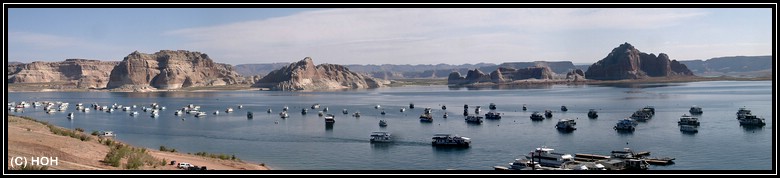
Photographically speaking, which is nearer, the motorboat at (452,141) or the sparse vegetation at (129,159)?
the sparse vegetation at (129,159)

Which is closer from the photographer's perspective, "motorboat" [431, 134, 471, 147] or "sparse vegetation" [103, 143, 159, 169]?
"sparse vegetation" [103, 143, 159, 169]

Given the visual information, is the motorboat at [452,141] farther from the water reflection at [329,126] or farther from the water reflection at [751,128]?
the water reflection at [751,128]

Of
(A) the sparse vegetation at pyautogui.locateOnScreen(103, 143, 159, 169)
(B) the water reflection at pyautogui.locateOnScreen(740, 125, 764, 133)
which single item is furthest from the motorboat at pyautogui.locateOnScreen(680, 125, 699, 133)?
(A) the sparse vegetation at pyautogui.locateOnScreen(103, 143, 159, 169)

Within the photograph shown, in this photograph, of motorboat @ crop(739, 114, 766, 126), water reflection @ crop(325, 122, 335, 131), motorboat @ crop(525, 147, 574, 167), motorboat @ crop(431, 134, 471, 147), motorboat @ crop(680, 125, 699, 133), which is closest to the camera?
motorboat @ crop(525, 147, 574, 167)

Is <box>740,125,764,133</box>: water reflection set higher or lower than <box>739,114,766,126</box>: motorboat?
lower

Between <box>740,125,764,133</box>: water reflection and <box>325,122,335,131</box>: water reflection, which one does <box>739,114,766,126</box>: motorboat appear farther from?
<box>325,122,335,131</box>: water reflection

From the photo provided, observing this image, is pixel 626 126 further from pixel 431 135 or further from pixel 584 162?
pixel 584 162

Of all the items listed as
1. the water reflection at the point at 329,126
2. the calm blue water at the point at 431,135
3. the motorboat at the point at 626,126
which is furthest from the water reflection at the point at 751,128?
the water reflection at the point at 329,126

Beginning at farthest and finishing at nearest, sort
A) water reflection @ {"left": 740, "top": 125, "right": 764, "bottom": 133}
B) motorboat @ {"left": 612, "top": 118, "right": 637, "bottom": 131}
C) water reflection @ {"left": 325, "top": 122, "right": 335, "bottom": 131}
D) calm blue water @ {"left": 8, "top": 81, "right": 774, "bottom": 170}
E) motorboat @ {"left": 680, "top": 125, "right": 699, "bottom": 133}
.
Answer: water reflection @ {"left": 325, "top": 122, "right": 335, "bottom": 131} → motorboat @ {"left": 612, "top": 118, "right": 637, "bottom": 131} → water reflection @ {"left": 740, "top": 125, "right": 764, "bottom": 133} → motorboat @ {"left": 680, "top": 125, "right": 699, "bottom": 133} → calm blue water @ {"left": 8, "top": 81, "right": 774, "bottom": 170}

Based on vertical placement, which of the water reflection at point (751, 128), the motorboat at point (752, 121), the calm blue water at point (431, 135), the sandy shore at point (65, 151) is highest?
the sandy shore at point (65, 151)

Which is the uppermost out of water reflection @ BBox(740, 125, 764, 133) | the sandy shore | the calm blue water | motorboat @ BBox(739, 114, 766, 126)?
the sandy shore

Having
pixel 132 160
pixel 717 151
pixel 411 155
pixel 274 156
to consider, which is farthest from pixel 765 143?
pixel 132 160

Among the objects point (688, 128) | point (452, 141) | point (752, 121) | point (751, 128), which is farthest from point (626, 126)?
point (452, 141)
